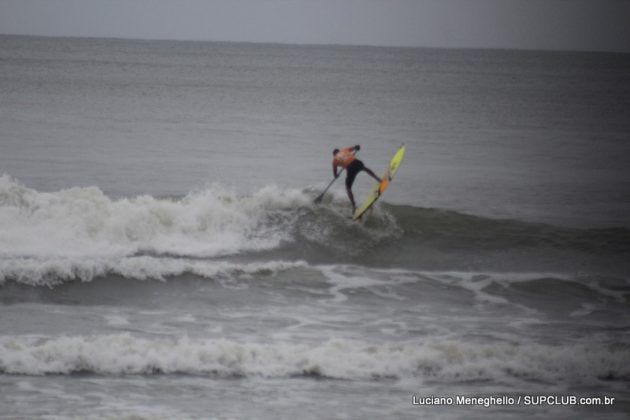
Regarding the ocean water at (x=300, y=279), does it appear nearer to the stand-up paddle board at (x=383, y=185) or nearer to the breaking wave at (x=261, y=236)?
the breaking wave at (x=261, y=236)

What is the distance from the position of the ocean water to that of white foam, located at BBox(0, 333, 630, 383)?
3cm

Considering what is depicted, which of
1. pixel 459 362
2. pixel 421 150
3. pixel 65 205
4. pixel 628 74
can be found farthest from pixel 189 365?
pixel 628 74

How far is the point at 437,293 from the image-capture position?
13688mm

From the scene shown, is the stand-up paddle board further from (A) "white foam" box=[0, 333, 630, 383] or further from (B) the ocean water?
(A) "white foam" box=[0, 333, 630, 383]

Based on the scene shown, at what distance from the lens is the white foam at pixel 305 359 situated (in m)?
9.56

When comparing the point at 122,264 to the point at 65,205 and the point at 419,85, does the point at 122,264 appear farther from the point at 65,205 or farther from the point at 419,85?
the point at 419,85

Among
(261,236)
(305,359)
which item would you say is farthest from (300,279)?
(305,359)

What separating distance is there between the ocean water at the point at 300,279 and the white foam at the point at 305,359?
3 cm

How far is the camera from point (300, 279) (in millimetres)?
14086

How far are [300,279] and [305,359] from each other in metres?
4.33

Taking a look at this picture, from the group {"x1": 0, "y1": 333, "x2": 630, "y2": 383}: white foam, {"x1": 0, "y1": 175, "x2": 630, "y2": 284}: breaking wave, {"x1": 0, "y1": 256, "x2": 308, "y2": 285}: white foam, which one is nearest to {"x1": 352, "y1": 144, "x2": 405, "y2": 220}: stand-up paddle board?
{"x1": 0, "y1": 175, "x2": 630, "y2": 284}: breaking wave

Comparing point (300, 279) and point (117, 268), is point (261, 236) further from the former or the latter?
point (117, 268)

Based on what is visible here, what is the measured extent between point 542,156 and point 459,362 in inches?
855

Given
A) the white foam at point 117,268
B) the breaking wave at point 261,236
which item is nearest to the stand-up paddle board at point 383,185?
the breaking wave at point 261,236
